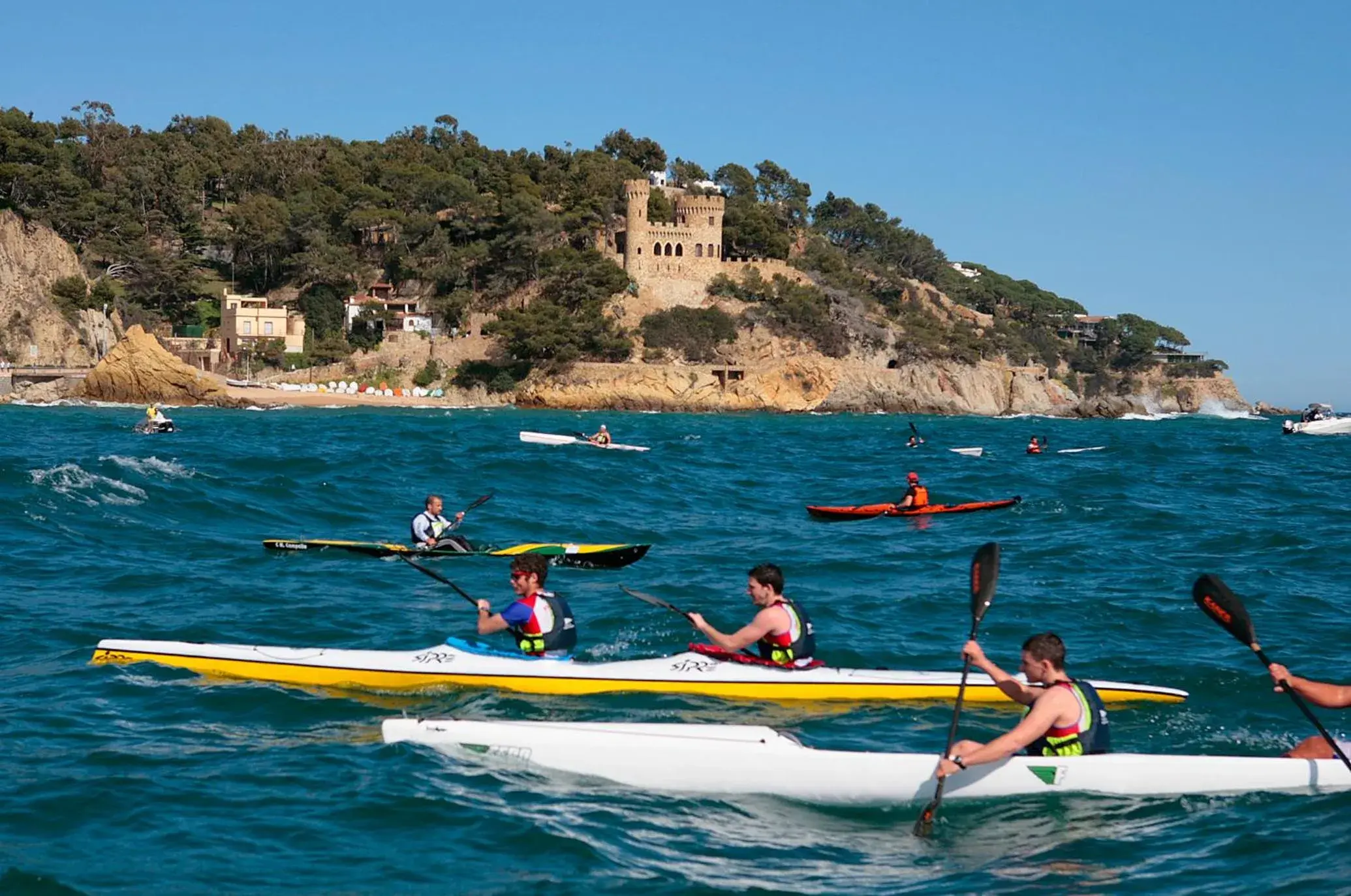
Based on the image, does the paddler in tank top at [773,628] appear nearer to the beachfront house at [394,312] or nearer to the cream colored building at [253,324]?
the cream colored building at [253,324]

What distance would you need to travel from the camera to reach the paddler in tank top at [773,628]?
1086 centimetres

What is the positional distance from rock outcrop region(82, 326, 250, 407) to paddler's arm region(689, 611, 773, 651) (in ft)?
219

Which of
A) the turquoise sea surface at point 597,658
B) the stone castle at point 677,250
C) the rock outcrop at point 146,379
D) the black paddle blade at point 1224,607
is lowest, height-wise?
the turquoise sea surface at point 597,658

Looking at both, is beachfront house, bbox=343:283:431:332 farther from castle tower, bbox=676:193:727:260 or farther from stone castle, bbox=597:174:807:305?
castle tower, bbox=676:193:727:260

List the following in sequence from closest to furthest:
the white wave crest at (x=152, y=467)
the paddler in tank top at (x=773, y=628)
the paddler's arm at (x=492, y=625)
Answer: the paddler in tank top at (x=773, y=628) → the paddler's arm at (x=492, y=625) → the white wave crest at (x=152, y=467)

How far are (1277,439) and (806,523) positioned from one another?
2027 inches

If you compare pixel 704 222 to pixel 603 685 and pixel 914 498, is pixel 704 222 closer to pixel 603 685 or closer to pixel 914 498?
pixel 914 498

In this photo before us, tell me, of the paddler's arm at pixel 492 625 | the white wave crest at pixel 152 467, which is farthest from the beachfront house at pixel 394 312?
the paddler's arm at pixel 492 625

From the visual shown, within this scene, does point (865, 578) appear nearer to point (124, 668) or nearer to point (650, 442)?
point (124, 668)

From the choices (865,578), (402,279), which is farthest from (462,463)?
(402,279)

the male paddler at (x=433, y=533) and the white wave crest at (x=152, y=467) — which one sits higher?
the white wave crest at (x=152, y=467)

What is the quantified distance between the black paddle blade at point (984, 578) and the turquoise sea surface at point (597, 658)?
1267mm

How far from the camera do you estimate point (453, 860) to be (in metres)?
7.61

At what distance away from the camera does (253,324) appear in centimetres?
8862
